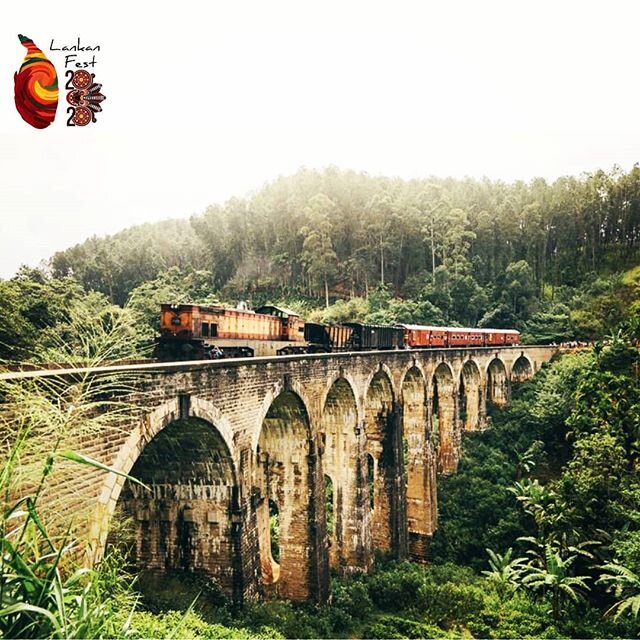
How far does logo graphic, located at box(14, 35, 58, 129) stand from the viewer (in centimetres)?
615

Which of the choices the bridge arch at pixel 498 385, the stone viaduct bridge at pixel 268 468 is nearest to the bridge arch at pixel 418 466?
the stone viaduct bridge at pixel 268 468

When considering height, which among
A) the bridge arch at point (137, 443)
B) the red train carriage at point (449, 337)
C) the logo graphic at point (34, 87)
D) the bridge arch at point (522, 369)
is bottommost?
the bridge arch at point (522, 369)

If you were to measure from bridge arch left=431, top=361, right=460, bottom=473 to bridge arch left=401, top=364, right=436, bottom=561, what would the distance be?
383cm

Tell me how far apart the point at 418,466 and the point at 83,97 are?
889 inches

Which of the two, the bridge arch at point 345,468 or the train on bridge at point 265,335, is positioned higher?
the train on bridge at point 265,335

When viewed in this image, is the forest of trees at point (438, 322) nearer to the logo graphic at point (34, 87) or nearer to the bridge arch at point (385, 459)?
the bridge arch at point (385, 459)

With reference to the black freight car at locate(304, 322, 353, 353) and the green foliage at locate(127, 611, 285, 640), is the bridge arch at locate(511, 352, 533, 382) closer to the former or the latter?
the black freight car at locate(304, 322, 353, 353)

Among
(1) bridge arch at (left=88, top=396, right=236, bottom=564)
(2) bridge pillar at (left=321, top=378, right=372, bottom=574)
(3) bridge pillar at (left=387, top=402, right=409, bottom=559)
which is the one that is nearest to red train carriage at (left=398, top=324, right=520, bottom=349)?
(3) bridge pillar at (left=387, top=402, right=409, bottom=559)

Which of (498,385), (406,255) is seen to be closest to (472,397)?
(498,385)

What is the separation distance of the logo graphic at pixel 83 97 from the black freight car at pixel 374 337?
58.0 feet

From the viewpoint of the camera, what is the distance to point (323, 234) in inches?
2176

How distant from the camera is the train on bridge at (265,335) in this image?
15828mm

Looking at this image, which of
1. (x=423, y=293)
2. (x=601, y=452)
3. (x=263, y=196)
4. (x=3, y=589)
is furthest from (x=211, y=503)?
(x=263, y=196)

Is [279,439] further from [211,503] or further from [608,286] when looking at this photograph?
[608,286]
